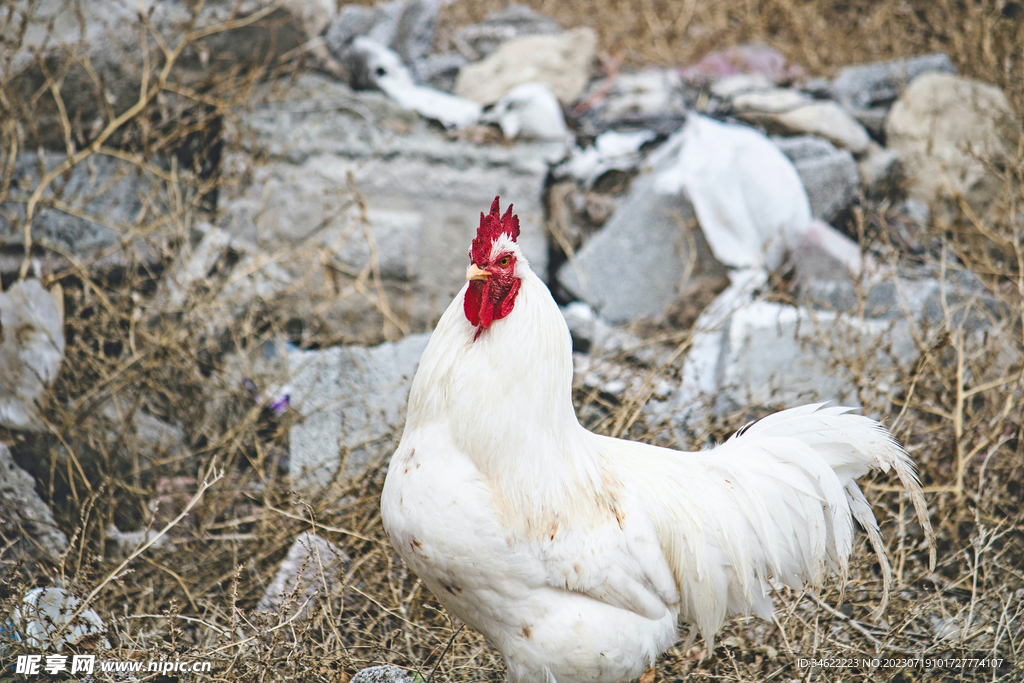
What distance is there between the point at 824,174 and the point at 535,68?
226 centimetres

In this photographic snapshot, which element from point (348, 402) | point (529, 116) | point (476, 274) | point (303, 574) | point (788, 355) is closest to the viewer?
point (476, 274)

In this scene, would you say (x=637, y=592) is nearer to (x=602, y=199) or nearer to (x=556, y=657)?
(x=556, y=657)

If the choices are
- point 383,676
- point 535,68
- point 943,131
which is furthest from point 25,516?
point 943,131

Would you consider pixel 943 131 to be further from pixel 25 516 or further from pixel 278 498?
pixel 25 516

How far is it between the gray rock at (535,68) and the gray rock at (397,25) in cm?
45

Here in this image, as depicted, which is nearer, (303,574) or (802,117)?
(303,574)

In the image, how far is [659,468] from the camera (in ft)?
7.11

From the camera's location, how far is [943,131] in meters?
5.09

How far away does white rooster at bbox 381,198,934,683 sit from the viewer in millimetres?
1857

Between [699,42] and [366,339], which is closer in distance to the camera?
[366,339]

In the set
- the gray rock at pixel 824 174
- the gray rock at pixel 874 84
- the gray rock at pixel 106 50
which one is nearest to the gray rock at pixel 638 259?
the gray rock at pixel 824 174

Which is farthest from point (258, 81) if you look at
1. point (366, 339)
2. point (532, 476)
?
point (532, 476)

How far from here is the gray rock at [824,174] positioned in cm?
464

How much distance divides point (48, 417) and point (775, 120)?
15.4ft
